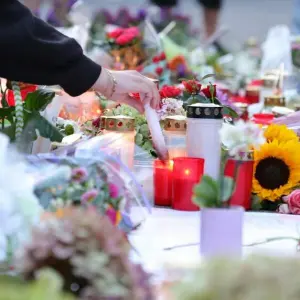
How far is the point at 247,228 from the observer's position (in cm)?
171

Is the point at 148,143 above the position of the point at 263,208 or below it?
above

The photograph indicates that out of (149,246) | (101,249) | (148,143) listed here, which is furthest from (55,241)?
(148,143)

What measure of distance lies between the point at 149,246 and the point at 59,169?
0.24 m

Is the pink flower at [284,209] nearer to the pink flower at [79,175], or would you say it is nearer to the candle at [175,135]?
the candle at [175,135]

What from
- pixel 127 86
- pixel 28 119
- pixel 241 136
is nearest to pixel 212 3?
pixel 127 86

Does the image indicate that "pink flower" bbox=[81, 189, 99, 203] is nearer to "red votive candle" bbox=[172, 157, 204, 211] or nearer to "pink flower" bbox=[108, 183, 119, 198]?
"pink flower" bbox=[108, 183, 119, 198]

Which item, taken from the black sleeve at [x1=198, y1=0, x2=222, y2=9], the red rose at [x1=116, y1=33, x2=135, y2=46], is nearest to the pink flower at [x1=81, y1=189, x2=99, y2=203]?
the red rose at [x1=116, y1=33, x2=135, y2=46]

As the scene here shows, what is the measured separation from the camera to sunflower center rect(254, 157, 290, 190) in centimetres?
202

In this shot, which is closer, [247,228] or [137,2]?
[247,228]

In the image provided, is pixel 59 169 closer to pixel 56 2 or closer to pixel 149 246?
pixel 149 246

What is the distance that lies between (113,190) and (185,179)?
61cm

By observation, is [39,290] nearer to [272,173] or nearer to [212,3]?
[272,173]

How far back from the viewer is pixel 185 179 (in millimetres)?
1897

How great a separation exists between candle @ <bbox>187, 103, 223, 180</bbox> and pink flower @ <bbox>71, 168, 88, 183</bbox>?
2.25 ft
